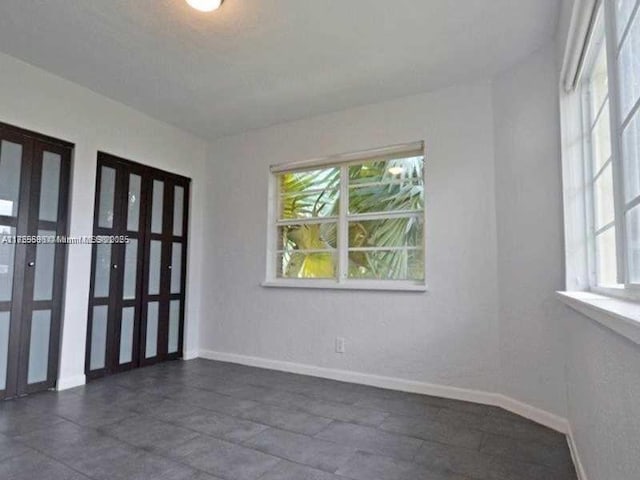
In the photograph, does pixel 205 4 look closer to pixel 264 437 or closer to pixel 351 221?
pixel 351 221

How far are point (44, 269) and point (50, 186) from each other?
0.69 meters

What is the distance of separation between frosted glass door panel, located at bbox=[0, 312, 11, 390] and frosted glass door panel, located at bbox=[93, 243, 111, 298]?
→ 2.28 ft

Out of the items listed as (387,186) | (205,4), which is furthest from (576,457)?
(205,4)

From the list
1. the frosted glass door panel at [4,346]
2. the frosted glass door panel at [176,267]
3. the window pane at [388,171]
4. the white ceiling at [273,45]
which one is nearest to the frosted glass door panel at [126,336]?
the frosted glass door panel at [176,267]

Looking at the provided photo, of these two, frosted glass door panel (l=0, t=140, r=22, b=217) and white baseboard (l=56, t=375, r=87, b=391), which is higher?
frosted glass door panel (l=0, t=140, r=22, b=217)

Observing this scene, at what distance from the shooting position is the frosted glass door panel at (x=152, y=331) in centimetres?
396

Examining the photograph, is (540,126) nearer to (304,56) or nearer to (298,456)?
(304,56)

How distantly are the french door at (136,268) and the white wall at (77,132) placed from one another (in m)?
0.12

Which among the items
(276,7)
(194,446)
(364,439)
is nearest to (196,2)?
(276,7)

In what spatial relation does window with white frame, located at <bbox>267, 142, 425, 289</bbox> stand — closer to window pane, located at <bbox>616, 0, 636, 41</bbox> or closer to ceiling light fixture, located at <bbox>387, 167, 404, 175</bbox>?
ceiling light fixture, located at <bbox>387, 167, 404, 175</bbox>

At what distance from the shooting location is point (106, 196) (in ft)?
11.8

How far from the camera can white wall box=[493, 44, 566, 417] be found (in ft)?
8.32

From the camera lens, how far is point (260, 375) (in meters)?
3.68

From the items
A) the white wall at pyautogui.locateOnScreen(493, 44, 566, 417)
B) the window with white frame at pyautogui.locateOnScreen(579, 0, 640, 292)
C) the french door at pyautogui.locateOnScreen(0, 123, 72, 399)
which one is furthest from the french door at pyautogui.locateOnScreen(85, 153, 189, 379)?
the window with white frame at pyautogui.locateOnScreen(579, 0, 640, 292)
